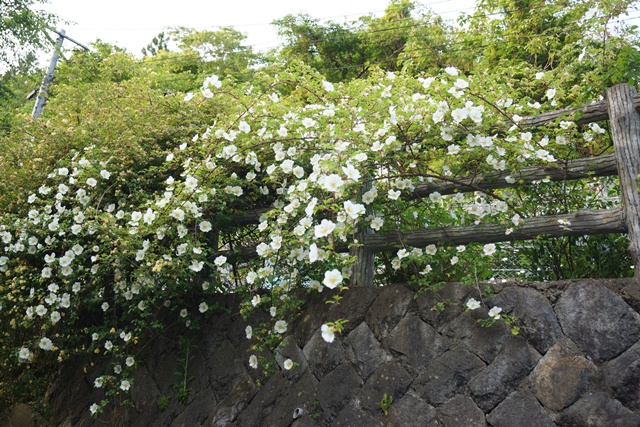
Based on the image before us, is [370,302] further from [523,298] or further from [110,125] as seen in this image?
[110,125]

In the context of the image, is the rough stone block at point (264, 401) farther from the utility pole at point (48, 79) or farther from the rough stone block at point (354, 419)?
the utility pole at point (48, 79)

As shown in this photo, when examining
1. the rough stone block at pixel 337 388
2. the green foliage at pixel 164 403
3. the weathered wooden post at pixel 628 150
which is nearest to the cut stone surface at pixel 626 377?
the weathered wooden post at pixel 628 150

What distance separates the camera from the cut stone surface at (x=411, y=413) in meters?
2.52

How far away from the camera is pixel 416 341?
107 inches

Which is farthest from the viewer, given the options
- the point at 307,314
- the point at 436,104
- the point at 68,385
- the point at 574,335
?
the point at 68,385

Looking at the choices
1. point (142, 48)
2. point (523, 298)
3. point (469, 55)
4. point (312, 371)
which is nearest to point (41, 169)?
point (312, 371)

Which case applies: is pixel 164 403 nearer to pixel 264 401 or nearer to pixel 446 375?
pixel 264 401

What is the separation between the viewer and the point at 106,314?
13.0ft

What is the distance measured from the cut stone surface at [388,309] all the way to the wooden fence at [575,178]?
0.24 metres

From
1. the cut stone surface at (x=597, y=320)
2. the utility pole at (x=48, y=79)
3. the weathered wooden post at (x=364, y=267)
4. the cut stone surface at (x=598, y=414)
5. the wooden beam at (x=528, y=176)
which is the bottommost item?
the cut stone surface at (x=598, y=414)

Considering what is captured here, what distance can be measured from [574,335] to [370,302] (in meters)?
1.04

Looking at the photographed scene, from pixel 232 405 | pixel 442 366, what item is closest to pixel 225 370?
pixel 232 405

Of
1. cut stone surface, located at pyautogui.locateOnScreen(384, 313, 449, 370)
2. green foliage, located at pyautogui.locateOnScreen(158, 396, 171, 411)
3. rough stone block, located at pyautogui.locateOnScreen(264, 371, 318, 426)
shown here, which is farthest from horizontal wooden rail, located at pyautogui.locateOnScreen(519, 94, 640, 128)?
green foliage, located at pyautogui.locateOnScreen(158, 396, 171, 411)

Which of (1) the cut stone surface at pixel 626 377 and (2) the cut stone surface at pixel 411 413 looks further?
(2) the cut stone surface at pixel 411 413
